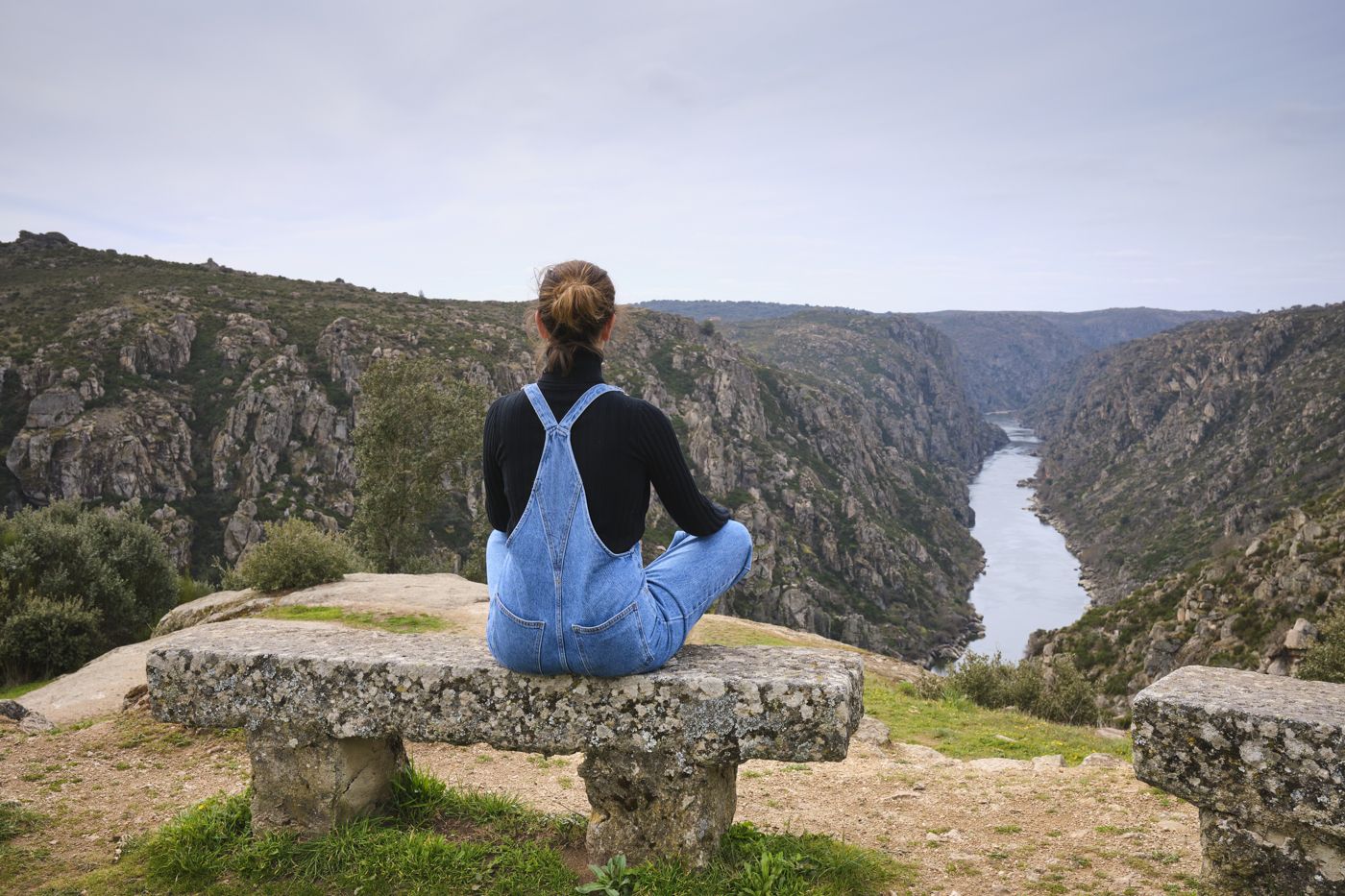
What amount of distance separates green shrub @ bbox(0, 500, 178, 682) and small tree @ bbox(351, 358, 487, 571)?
879cm

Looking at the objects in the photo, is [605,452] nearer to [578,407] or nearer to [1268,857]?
[578,407]

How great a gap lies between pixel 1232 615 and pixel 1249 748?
1664 inches

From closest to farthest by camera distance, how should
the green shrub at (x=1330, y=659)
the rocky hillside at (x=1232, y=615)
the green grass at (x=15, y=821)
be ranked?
1. the green grass at (x=15, y=821)
2. the green shrub at (x=1330, y=659)
3. the rocky hillside at (x=1232, y=615)

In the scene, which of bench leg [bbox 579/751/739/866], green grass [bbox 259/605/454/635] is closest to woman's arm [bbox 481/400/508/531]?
bench leg [bbox 579/751/739/866]

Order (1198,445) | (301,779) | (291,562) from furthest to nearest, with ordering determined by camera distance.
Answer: (1198,445)
(291,562)
(301,779)

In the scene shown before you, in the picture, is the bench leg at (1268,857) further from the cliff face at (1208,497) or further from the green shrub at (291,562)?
the cliff face at (1208,497)

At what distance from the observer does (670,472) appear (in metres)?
3.66

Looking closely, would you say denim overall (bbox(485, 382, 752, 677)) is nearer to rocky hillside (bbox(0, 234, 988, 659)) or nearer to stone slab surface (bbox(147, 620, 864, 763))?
stone slab surface (bbox(147, 620, 864, 763))

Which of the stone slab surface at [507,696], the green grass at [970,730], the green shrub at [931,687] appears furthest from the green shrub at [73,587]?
the green shrub at [931,687]

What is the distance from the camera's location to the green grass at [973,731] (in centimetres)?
1017

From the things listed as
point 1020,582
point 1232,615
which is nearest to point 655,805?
point 1232,615

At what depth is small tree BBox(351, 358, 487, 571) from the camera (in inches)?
1183

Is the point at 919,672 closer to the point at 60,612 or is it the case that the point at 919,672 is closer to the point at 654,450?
the point at 654,450

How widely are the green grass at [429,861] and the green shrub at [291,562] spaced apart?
15.6m
